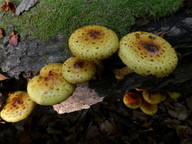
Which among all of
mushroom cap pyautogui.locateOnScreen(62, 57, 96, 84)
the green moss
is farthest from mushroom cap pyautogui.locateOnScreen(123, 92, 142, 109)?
mushroom cap pyautogui.locateOnScreen(62, 57, 96, 84)

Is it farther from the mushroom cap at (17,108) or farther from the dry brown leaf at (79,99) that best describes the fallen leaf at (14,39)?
the dry brown leaf at (79,99)

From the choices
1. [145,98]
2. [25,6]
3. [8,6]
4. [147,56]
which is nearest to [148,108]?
[145,98]

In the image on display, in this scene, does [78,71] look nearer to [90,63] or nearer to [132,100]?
[90,63]

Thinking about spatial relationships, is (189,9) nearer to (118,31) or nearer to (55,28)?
(118,31)

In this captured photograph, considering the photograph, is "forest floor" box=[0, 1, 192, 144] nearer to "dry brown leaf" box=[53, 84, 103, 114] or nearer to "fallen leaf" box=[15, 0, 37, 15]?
"dry brown leaf" box=[53, 84, 103, 114]

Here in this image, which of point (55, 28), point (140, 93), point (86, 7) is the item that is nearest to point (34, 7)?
point (55, 28)
